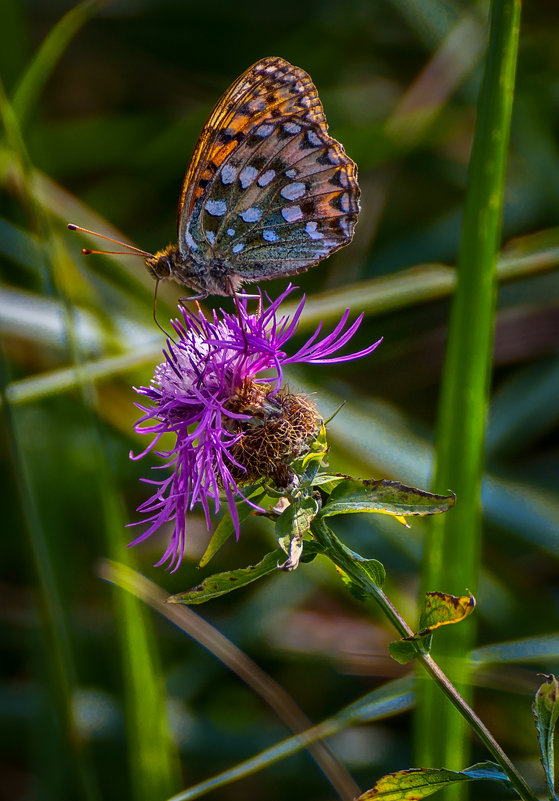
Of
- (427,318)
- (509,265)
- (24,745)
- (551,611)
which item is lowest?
(24,745)

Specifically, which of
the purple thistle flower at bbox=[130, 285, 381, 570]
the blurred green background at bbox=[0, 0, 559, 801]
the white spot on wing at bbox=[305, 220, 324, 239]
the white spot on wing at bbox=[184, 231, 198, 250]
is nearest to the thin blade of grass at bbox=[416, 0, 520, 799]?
the blurred green background at bbox=[0, 0, 559, 801]

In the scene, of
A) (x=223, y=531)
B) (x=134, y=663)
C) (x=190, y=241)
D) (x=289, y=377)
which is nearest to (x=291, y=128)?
(x=190, y=241)

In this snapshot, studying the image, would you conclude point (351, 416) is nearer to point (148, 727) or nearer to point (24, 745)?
point (148, 727)

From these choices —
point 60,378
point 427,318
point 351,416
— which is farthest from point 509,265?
point 60,378

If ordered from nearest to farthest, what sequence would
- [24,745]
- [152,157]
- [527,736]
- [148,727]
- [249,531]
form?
1. [148,727]
2. [527,736]
3. [24,745]
4. [249,531]
5. [152,157]

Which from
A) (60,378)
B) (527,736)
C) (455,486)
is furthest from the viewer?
(527,736)

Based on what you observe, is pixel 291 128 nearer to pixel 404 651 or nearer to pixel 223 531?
pixel 223 531

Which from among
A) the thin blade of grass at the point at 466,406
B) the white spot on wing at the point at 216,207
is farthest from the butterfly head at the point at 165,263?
the thin blade of grass at the point at 466,406

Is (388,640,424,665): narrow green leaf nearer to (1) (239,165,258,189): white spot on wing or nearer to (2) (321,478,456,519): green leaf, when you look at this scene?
(2) (321,478,456,519): green leaf
